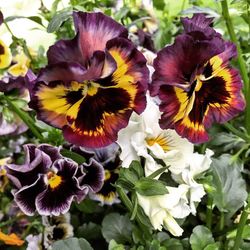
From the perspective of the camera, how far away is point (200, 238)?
2.32 feet

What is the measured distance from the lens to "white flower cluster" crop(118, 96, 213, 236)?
2.02ft

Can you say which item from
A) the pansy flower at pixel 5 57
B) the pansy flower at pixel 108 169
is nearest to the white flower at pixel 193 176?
the pansy flower at pixel 108 169

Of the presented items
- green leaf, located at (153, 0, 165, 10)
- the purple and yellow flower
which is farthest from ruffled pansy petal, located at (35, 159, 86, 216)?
green leaf, located at (153, 0, 165, 10)

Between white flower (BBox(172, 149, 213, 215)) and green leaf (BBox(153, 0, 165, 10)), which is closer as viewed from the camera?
white flower (BBox(172, 149, 213, 215))

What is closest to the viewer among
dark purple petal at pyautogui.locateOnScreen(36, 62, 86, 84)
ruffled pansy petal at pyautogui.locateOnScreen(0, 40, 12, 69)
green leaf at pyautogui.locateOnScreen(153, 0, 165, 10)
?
dark purple petal at pyautogui.locateOnScreen(36, 62, 86, 84)

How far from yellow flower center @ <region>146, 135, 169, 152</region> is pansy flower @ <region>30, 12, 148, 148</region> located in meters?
0.08

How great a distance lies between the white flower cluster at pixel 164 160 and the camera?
62 centimetres

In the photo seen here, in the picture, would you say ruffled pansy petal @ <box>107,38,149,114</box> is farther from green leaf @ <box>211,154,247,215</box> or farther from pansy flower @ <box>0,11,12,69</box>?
pansy flower @ <box>0,11,12,69</box>

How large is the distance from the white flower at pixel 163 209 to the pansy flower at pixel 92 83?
0.28ft

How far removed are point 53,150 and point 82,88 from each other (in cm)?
13

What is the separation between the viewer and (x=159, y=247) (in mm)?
658

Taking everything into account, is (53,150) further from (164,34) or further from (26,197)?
(164,34)

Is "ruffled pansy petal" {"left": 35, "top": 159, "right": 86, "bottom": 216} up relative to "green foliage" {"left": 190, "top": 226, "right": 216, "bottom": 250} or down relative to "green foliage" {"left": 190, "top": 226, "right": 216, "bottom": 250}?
up

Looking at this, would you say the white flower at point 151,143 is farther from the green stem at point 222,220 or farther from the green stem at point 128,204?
the green stem at point 222,220
